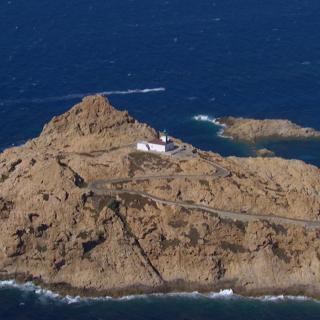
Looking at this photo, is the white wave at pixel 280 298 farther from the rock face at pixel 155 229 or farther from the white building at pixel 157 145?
the white building at pixel 157 145

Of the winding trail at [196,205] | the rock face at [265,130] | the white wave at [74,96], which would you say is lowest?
the rock face at [265,130]

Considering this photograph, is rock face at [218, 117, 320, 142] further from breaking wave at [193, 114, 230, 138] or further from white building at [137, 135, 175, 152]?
white building at [137, 135, 175, 152]

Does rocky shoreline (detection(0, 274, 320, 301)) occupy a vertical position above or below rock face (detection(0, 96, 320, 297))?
below

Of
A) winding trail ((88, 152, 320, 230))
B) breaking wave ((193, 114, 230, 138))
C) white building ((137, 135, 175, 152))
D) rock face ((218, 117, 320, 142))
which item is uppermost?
white building ((137, 135, 175, 152))

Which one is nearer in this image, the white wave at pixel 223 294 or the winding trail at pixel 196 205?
the white wave at pixel 223 294

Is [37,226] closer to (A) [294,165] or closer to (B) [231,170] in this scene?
(B) [231,170]

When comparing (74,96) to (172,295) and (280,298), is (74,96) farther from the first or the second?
(280,298)

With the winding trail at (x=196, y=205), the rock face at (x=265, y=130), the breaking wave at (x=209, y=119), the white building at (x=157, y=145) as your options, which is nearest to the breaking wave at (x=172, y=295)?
the winding trail at (x=196, y=205)

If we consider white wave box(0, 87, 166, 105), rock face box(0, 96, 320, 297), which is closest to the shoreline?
rock face box(0, 96, 320, 297)
